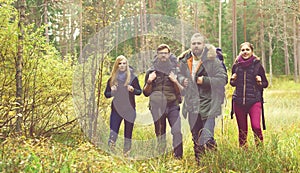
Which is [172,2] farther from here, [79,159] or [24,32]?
[79,159]

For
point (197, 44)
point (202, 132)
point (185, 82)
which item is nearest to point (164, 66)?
point (185, 82)

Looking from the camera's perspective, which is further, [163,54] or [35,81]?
[35,81]

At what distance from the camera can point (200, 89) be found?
527 cm

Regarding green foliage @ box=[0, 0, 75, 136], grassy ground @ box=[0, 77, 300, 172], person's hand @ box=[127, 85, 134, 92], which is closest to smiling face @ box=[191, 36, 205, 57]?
person's hand @ box=[127, 85, 134, 92]

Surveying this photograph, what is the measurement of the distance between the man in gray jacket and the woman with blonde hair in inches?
34.8

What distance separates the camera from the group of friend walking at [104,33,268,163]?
5.20 meters

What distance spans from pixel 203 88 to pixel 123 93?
133cm

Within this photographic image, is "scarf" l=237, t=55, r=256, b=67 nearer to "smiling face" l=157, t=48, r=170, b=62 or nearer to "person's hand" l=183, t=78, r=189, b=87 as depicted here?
"person's hand" l=183, t=78, r=189, b=87

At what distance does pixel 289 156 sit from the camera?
16.0ft

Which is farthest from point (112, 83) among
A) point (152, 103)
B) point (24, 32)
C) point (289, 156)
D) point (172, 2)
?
point (172, 2)

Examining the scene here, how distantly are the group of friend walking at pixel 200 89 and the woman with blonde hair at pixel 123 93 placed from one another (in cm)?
38

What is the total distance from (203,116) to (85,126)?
2.70 m

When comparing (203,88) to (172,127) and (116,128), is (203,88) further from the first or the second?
(116,128)

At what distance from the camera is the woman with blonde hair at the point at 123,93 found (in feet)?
19.5
